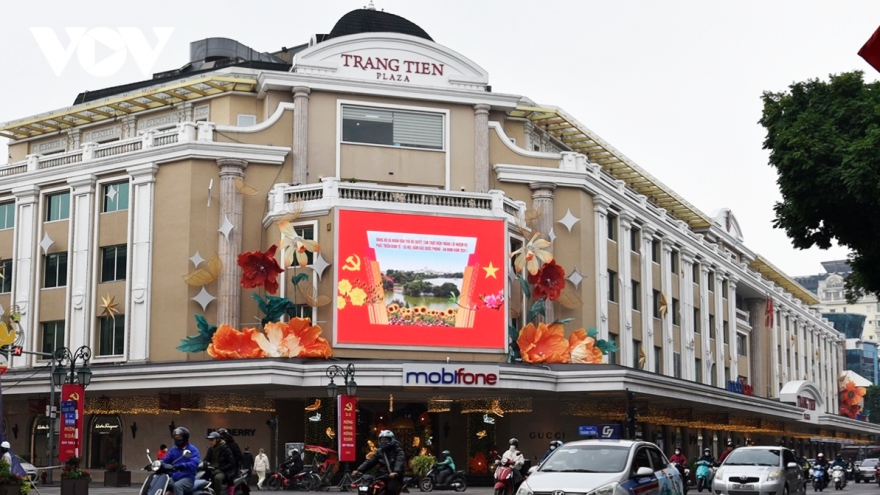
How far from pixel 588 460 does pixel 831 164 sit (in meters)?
13.1

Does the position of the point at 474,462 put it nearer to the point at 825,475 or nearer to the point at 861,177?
the point at 825,475

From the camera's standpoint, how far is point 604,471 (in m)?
19.4

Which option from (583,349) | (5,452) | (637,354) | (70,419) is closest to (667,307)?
(637,354)

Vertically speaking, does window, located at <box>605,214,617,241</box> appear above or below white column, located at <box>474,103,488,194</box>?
below

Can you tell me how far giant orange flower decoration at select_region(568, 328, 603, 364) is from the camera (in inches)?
2014

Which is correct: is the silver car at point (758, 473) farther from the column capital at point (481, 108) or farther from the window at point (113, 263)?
the window at point (113, 263)

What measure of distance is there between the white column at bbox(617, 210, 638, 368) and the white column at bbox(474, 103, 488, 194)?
976 centimetres

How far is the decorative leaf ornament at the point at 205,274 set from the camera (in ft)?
158

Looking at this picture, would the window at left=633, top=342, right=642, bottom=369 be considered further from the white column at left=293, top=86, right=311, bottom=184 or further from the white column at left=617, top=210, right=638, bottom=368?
the white column at left=293, top=86, right=311, bottom=184

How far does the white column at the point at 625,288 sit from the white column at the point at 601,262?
7.79 ft

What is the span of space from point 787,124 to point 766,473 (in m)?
8.98

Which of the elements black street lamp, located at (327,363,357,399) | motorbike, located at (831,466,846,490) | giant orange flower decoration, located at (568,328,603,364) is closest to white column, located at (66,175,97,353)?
black street lamp, located at (327,363,357,399)

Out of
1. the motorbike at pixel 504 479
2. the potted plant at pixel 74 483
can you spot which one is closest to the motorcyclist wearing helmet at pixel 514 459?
the motorbike at pixel 504 479

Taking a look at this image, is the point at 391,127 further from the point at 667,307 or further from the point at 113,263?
the point at 667,307
